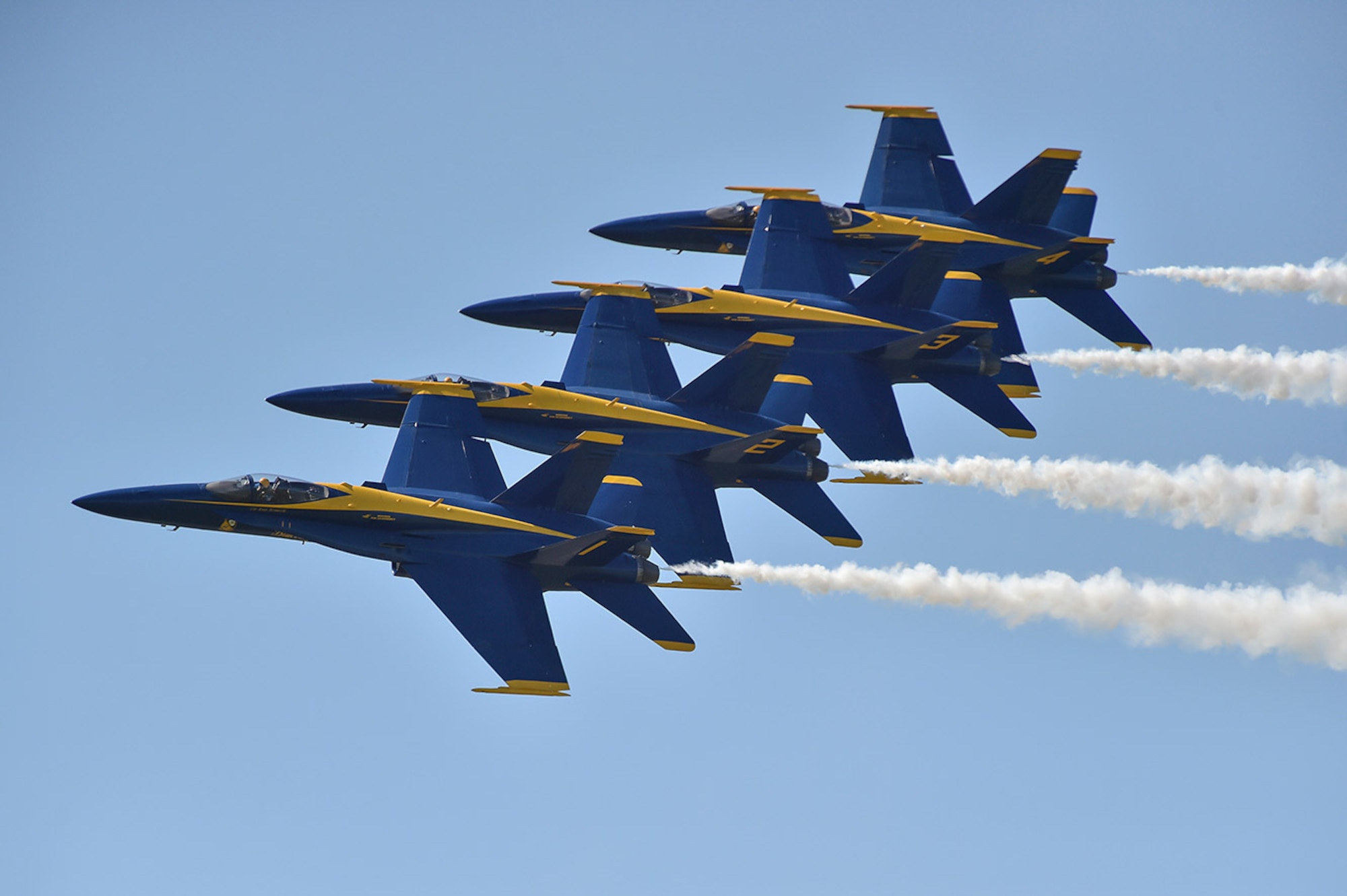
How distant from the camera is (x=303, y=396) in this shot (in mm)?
67438

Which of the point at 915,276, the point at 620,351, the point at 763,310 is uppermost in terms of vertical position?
the point at 915,276

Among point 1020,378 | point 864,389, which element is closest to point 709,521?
point 864,389

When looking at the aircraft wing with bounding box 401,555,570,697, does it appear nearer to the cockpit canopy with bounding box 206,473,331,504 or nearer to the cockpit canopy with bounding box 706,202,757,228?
the cockpit canopy with bounding box 206,473,331,504

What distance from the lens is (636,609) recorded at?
61.8 meters

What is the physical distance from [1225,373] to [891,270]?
10.6m

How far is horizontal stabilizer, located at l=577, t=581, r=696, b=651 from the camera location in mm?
61781

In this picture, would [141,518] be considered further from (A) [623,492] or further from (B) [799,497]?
(B) [799,497]

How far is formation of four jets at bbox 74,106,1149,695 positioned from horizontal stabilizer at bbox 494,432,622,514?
54 millimetres

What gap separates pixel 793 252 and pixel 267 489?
1911cm

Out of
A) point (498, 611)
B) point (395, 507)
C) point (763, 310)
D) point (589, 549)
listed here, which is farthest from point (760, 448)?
point (395, 507)

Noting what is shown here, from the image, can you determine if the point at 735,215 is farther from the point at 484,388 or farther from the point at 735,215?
the point at 484,388

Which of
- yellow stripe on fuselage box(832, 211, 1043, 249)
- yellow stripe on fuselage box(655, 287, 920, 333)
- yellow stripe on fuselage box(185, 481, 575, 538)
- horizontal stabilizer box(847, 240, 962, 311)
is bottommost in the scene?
yellow stripe on fuselage box(185, 481, 575, 538)

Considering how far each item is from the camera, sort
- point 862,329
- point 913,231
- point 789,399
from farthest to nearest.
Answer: point 913,231, point 862,329, point 789,399

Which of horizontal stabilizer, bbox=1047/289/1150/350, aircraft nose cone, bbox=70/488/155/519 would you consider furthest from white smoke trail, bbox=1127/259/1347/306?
aircraft nose cone, bbox=70/488/155/519
